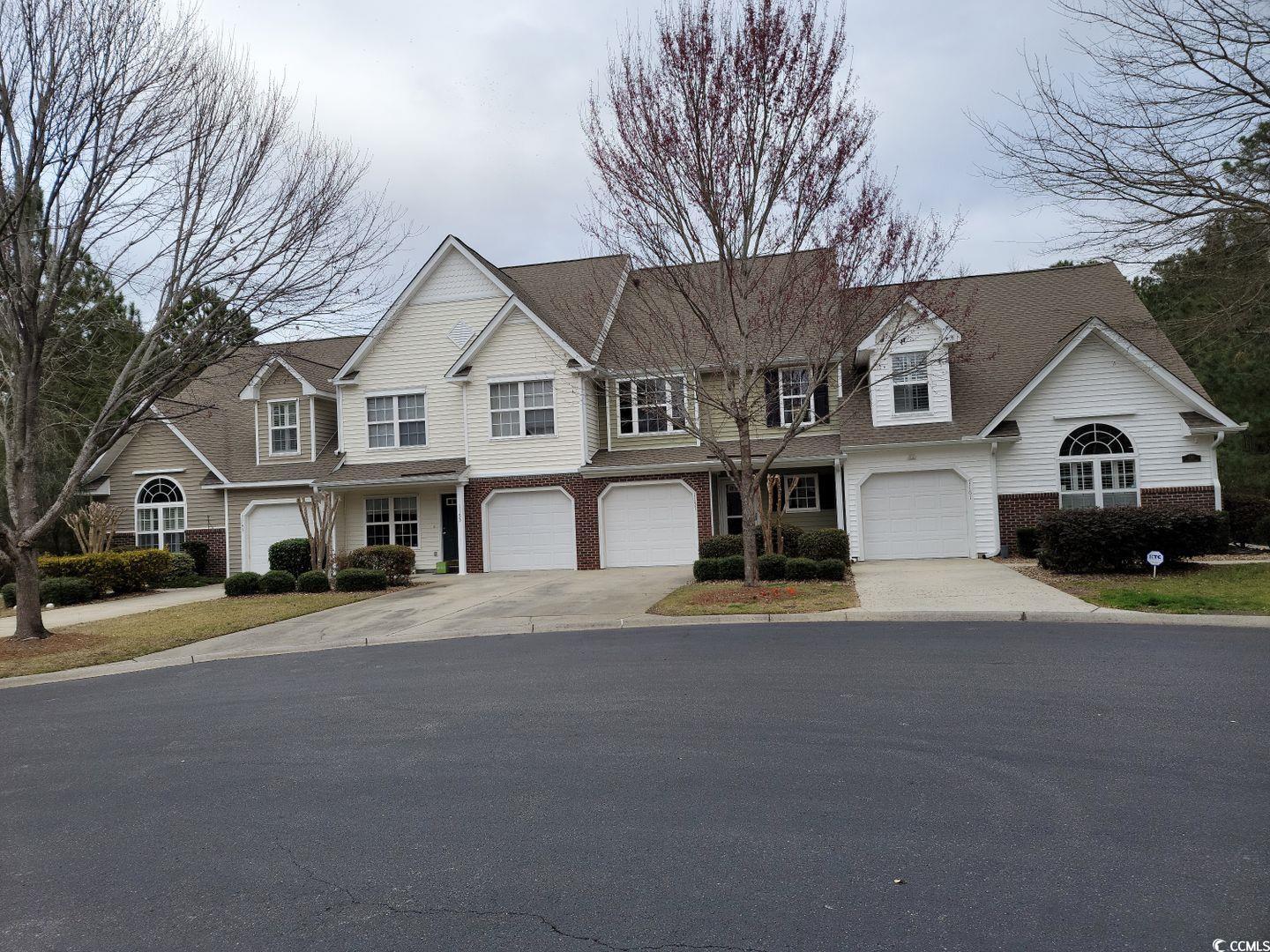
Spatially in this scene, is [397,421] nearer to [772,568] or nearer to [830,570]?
[772,568]

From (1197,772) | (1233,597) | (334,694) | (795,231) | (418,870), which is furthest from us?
(795,231)

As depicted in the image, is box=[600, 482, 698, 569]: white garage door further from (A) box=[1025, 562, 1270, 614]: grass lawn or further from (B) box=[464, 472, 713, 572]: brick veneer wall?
(A) box=[1025, 562, 1270, 614]: grass lawn

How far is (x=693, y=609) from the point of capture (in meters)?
15.6

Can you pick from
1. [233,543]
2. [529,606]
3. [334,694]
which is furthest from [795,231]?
[233,543]

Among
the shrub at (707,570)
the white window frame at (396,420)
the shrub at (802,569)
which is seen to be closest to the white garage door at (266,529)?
the white window frame at (396,420)

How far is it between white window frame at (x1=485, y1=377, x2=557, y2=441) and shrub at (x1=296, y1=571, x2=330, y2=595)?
656cm

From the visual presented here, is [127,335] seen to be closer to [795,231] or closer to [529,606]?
[529,606]

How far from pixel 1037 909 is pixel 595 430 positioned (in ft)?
76.7

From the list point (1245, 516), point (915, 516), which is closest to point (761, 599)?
point (915, 516)

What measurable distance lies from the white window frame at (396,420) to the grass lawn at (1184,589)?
16506 mm

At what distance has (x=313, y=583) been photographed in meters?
21.9

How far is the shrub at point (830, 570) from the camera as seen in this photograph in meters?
19.0

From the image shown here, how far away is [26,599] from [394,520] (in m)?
13.2

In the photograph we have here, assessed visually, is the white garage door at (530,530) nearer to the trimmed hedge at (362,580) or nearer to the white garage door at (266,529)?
the trimmed hedge at (362,580)
